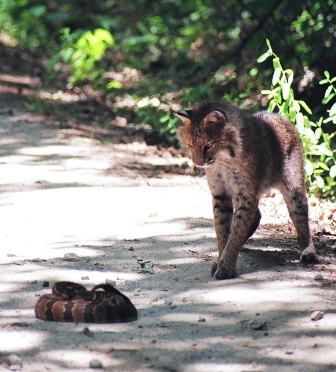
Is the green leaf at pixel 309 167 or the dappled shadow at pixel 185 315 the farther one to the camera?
the green leaf at pixel 309 167

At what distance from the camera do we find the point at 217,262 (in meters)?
6.55

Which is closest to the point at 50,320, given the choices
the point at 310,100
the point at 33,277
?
the point at 33,277

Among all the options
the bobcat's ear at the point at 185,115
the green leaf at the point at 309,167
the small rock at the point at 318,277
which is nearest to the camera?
the small rock at the point at 318,277

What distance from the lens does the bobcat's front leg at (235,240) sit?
6402mm

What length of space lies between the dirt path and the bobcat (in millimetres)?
275

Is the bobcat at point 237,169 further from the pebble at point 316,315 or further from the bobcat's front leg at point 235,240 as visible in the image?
the pebble at point 316,315

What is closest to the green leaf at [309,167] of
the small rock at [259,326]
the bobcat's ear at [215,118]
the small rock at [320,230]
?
the small rock at [320,230]

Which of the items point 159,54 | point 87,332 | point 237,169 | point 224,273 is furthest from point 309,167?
point 159,54

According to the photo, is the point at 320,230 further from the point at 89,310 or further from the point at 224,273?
the point at 89,310

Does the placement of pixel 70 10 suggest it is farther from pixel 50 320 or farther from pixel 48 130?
pixel 50 320

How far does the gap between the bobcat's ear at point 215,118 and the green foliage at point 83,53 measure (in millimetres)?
10942

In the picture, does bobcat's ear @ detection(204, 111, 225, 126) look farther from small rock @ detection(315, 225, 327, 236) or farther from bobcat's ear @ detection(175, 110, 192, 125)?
small rock @ detection(315, 225, 327, 236)

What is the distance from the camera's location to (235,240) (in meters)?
6.53

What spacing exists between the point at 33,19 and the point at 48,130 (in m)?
12.4
